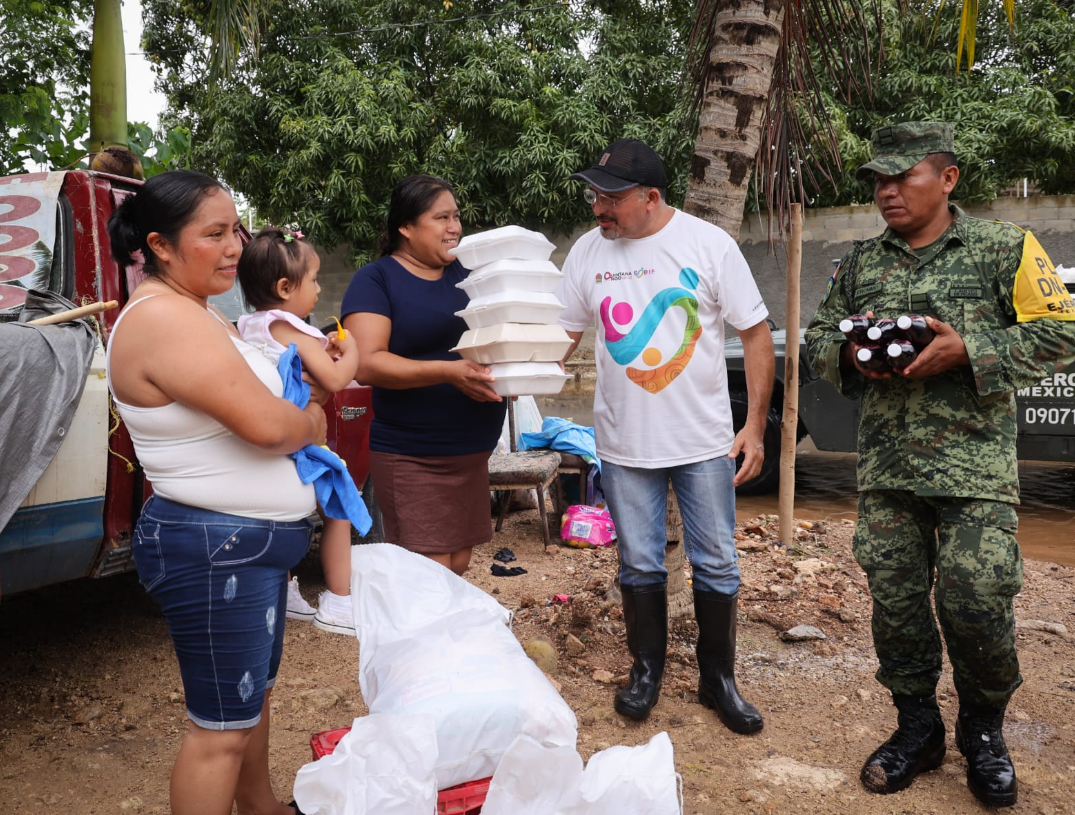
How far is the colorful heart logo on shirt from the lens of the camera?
3098mm

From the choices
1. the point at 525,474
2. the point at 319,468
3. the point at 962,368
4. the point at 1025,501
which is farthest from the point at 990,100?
the point at 319,468

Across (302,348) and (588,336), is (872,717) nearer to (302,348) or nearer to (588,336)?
(302,348)

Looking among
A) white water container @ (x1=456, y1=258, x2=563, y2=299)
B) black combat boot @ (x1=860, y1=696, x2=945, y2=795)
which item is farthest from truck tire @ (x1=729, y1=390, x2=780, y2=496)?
white water container @ (x1=456, y1=258, x2=563, y2=299)

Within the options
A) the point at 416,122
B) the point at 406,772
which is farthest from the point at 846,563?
the point at 416,122

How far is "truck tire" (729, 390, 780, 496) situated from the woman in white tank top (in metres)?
5.41

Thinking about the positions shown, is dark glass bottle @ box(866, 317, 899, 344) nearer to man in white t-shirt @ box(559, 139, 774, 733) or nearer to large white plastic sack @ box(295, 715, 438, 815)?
man in white t-shirt @ box(559, 139, 774, 733)

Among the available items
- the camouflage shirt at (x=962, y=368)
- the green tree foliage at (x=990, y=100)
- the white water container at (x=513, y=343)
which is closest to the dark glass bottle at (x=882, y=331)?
the camouflage shirt at (x=962, y=368)

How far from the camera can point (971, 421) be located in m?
2.71

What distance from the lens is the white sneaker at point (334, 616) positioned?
425 centimetres

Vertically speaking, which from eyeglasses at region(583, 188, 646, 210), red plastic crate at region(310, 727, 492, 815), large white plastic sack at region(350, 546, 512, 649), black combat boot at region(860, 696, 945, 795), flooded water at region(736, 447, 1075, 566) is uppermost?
eyeglasses at region(583, 188, 646, 210)

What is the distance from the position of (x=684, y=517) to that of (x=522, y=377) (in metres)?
0.88

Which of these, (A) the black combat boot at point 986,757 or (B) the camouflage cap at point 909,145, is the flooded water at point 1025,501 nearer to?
(A) the black combat boot at point 986,757

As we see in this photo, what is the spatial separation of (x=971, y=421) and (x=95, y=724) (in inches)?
129

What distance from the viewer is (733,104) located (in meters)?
4.05
